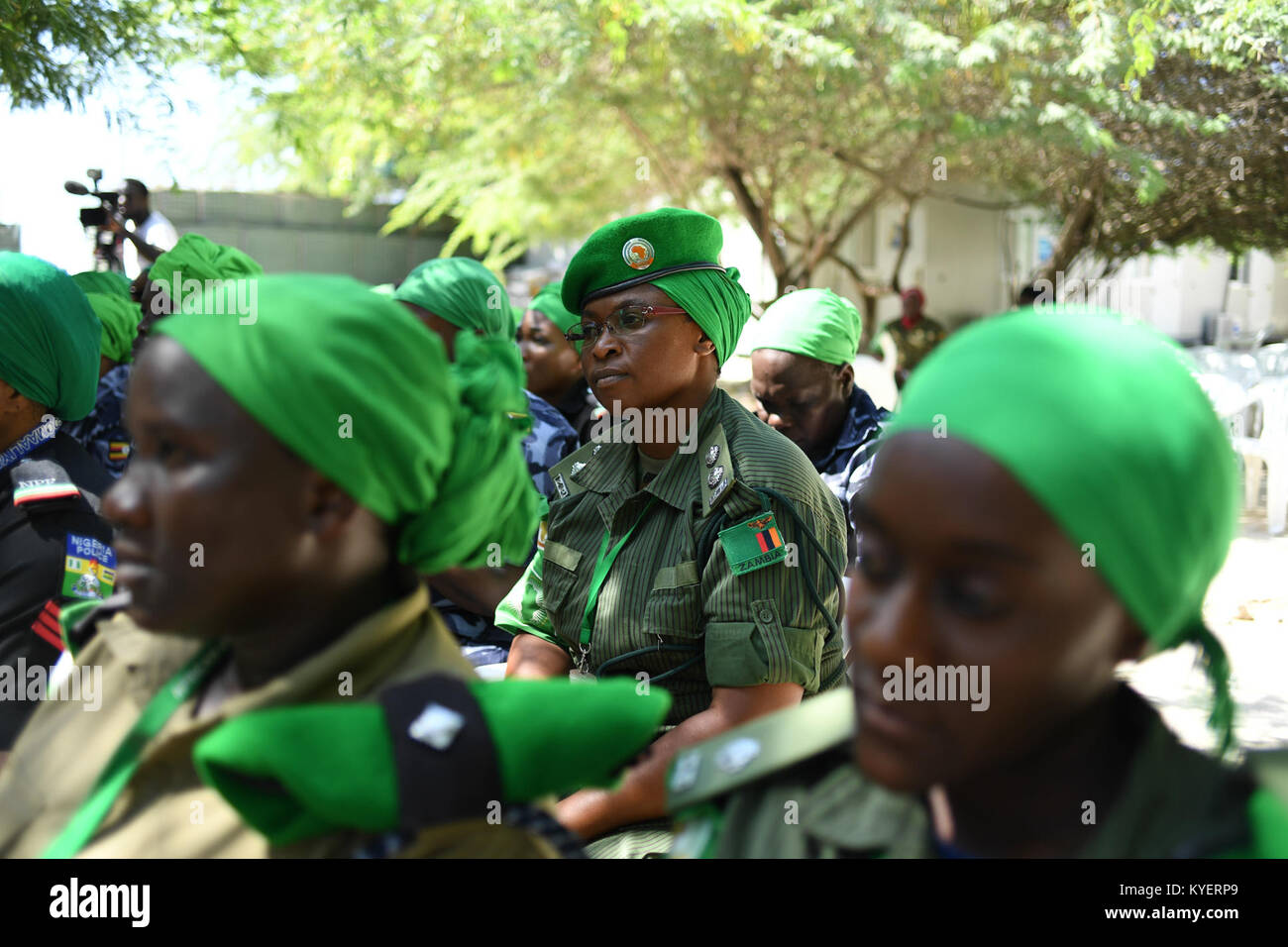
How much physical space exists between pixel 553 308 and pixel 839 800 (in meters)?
4.60

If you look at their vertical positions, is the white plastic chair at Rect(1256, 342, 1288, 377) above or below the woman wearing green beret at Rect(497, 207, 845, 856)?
below

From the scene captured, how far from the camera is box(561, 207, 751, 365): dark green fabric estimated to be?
10.1 feet

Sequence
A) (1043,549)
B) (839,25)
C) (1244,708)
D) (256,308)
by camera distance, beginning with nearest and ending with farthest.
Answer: (1043,549)
(256,308)
(1244,708)
(839,25)

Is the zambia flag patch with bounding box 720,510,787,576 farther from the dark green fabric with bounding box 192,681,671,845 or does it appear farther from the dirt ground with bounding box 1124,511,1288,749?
the dirt ground with bounding box 1124,511,1288,749

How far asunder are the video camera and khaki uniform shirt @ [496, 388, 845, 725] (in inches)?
167

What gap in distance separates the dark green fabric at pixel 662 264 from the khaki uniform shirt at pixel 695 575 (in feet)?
0.86

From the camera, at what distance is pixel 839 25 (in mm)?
11641

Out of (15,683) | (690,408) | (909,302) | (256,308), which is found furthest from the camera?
(909,302)

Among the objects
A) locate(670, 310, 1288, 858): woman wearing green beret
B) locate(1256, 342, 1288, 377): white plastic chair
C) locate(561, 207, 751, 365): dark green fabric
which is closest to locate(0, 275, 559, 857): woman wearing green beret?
locate(670, 310, 1288, 858): woman wearing green beret

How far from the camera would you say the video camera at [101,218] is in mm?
5965

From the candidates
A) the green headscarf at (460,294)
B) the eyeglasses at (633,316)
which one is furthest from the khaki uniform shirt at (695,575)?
the green headscarf at (460,294)

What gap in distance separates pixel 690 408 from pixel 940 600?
1.87 m

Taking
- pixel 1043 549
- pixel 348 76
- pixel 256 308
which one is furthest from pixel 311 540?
pixel 348 76

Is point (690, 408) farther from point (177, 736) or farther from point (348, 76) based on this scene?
point (348, 76)
